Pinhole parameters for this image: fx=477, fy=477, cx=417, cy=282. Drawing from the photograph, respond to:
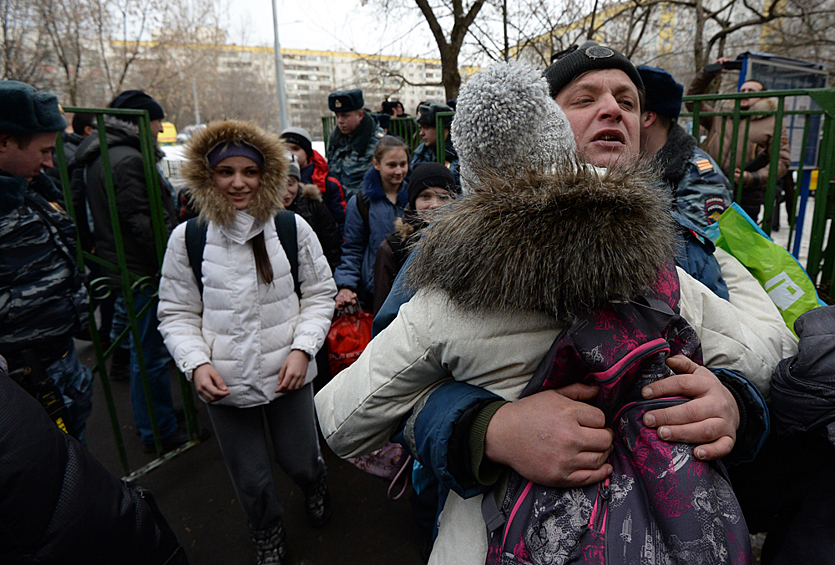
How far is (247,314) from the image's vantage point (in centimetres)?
229

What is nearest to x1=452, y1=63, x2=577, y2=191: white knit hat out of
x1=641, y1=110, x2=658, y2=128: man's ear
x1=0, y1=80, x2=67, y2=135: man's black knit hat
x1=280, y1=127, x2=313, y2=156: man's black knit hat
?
x1=641, y1=110, x2=658, y2=128: man's ear

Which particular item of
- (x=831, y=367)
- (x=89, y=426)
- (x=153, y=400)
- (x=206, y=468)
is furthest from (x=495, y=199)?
(x=89, y=426)

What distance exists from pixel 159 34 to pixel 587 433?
19.1 metres

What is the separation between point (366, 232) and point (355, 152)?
207cm

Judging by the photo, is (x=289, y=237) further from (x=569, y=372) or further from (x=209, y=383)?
(x=569, y=372)

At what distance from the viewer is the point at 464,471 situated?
962mm

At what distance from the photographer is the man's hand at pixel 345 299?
3.46 m

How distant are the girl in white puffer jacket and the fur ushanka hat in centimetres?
159

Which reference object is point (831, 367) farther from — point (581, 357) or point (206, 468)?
point (206, 468)

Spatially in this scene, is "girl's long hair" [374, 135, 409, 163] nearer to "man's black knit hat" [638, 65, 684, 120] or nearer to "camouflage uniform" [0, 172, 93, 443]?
"man's black knit hat" [638, 65, 684, 120]

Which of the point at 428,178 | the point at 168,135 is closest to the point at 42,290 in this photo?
the point at 428,178

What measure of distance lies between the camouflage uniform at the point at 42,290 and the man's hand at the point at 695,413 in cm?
251

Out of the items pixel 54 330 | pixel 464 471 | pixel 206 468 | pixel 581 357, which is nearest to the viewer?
pixel 581 357

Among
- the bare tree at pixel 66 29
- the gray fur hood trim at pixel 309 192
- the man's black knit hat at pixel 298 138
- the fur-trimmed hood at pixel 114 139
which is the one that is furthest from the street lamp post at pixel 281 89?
the fur-trimmed hood at pixel 114 139
